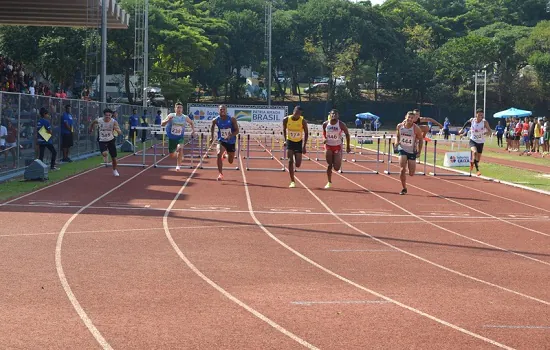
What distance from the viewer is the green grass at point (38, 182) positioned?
678 inches

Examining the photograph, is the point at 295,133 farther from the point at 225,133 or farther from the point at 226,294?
the point at 226,294

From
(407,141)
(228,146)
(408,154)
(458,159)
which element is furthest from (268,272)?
(458,159)

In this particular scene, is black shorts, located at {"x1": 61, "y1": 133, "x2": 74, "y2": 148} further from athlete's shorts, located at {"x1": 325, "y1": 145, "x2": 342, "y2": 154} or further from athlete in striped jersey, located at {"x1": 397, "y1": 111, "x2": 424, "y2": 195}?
athlete in striped jersey, located at {"x1": 397, "y1": 111, "x2": 424, "y2": 195}

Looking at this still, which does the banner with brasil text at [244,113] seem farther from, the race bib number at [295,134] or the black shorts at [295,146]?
the race bib number at [295,134]

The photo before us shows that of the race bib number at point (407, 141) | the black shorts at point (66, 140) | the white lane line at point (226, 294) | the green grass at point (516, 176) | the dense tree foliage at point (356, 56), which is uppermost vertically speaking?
the dense tree foliage at point (356, 56)

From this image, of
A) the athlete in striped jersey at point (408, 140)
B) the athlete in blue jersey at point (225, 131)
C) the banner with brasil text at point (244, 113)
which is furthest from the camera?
the banner with brasil text at point (244, 113)

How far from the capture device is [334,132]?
20.2 m

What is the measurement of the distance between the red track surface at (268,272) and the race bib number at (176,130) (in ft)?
15.8

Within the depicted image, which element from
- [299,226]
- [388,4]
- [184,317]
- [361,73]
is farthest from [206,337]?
[388,4]

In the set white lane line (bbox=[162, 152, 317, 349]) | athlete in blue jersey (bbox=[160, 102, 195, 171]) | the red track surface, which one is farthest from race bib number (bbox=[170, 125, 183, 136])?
white lane line (bbox=[162, 152, 317, 349])

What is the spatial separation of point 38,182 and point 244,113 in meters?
33.2

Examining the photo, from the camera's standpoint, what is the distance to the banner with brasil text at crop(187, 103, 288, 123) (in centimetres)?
5178

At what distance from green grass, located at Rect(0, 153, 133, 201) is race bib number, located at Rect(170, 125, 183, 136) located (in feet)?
9.08

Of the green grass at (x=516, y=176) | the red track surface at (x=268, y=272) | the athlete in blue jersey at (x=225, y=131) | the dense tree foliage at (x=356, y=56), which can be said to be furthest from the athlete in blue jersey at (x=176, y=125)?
the dense tree foliage at (x=356, y=56)
